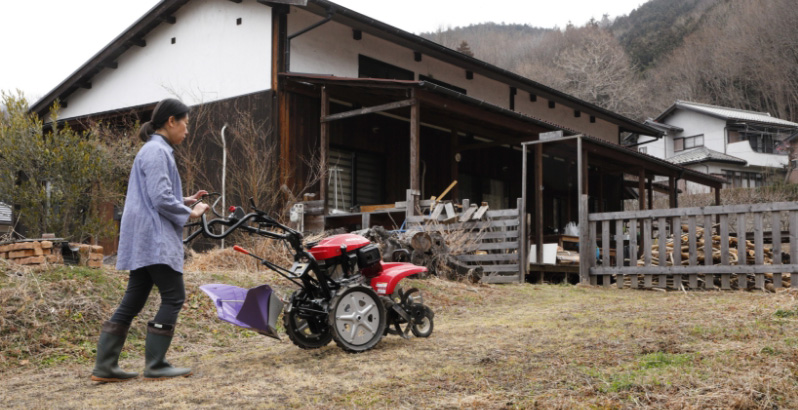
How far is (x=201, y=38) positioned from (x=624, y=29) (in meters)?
78.6

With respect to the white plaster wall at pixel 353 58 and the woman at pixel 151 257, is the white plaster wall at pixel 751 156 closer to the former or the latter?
the white plaster wall at pixel 353 58

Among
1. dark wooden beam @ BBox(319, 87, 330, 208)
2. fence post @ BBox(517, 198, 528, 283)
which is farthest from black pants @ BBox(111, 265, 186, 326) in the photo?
dark wooden beam @ BBox(319, 87, 330, 208)

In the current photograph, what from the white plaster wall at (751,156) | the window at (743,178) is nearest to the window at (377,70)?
the window at (743,178)

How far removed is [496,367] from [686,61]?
68.4m

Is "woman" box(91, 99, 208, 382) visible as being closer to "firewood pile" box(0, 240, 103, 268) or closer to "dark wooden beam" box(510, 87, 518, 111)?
"firewood pile" box(0, 240, 103, 268)

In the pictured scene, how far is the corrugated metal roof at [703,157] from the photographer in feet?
157

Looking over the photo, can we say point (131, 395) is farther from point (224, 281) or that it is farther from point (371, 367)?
point (224, 281)

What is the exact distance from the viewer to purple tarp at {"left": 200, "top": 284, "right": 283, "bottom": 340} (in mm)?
4855

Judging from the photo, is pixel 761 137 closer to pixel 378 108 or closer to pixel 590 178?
pixel 590 178

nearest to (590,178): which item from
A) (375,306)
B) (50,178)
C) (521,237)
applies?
(521,237)

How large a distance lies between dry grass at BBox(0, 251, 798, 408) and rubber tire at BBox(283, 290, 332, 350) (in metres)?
0.07

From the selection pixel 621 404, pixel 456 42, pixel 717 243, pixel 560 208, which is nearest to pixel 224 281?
pixel 621 404

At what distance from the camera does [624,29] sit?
283 feet

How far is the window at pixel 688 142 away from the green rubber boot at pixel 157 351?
173 ft
